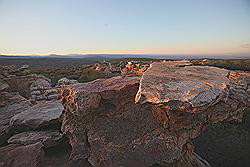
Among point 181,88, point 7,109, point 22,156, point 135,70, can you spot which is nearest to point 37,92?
point 7,109

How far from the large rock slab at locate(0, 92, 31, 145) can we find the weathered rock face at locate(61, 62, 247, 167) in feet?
7.00

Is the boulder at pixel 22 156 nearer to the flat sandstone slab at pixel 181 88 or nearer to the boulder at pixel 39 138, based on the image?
the boulder at pixel 39 138

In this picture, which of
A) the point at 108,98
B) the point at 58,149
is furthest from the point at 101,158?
the point at 58,149

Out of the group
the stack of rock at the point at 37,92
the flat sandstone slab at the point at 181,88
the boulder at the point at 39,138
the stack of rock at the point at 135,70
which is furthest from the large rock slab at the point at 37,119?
the stack of rock at the point at 37,92

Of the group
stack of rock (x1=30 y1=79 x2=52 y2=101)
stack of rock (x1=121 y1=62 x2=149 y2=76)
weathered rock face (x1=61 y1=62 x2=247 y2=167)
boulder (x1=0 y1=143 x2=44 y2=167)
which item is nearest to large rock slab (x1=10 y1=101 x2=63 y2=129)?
boulder (x1=0 y1=143 x2=44 y2=167)

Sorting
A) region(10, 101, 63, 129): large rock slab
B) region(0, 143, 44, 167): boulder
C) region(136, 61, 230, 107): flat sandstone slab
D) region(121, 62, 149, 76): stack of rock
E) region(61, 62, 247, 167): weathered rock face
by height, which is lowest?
region(0, 143, 44, 167): boulder

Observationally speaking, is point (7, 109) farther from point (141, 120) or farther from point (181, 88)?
point (181, 88)

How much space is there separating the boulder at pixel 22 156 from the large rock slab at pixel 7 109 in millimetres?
956

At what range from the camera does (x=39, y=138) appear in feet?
16.0

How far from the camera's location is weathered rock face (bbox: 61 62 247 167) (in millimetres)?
3613

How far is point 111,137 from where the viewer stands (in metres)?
3.97

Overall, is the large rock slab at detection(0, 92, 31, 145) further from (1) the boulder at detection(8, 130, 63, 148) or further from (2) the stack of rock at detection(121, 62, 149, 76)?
(2) the stack of rock at detection(121, 62, 149, 76)

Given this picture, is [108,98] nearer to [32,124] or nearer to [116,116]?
[116,116]

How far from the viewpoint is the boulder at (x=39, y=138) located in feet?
15.8
